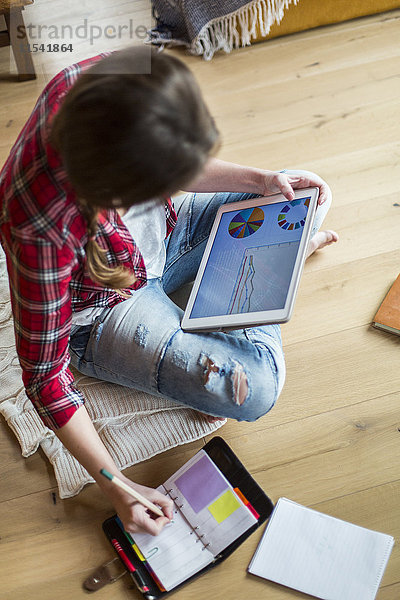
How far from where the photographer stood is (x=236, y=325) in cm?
91

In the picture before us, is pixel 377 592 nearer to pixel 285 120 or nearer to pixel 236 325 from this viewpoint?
pixel 236 325

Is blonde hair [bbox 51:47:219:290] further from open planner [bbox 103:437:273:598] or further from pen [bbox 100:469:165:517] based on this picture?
open planner [bbox 103:437:273:598]

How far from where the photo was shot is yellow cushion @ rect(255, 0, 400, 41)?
179 cm

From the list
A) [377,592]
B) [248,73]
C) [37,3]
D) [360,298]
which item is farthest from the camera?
[37,3]

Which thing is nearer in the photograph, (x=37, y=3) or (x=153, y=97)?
(x=153, y=97)

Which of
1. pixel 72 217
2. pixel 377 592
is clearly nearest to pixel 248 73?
pixel 72 217

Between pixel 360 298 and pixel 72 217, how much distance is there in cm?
73

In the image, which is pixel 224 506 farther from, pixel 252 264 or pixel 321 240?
pixel 321 240

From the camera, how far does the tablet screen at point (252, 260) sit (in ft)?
3.04

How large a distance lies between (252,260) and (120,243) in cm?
26

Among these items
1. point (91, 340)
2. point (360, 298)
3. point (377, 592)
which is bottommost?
point (377, 592)

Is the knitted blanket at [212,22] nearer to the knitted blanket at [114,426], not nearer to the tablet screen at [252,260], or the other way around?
the tablet screen at [252,260]

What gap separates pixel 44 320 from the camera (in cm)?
74

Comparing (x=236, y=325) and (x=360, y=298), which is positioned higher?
(x=236, y=325)
